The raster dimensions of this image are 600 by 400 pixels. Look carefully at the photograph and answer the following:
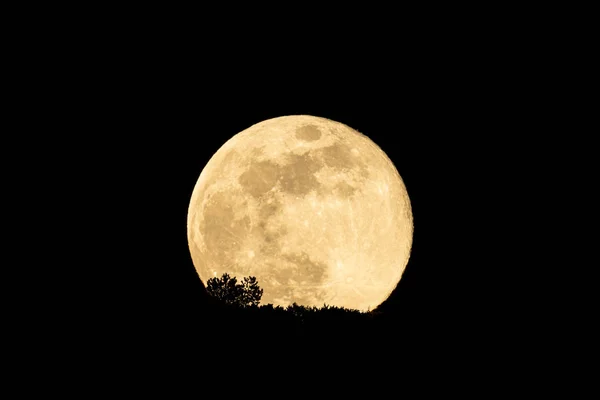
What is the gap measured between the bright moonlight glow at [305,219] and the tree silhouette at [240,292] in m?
0.11

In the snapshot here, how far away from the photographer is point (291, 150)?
31.1 feet

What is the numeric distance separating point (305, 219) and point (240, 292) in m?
1.47

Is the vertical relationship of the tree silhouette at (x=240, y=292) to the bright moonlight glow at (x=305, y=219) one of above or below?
below

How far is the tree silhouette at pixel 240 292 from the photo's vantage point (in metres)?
9.05

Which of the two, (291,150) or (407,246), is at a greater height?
(291,150)

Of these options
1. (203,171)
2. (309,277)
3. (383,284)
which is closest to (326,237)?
(309,277)

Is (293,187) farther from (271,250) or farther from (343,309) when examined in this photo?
(343,309)

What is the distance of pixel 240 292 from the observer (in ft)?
29.8

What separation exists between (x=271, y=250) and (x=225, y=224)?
891 mm

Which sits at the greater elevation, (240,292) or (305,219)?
(305,219)

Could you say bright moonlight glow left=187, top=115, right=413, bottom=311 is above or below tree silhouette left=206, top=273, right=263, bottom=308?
above

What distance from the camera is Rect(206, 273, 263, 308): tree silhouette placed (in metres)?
9.05

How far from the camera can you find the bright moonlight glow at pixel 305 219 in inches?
353

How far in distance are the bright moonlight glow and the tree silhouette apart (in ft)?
0.37
